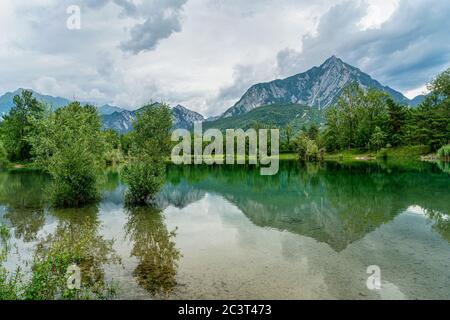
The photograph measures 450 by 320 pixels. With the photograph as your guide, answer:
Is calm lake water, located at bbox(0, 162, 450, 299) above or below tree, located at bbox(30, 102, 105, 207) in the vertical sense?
below

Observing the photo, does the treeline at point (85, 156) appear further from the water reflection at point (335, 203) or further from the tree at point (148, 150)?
the water reflection at point (335, 203)

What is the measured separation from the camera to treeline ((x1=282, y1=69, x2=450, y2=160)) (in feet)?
291

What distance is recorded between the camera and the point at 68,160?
2798cm

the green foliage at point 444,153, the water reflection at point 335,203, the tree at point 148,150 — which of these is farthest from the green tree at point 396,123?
the tree at point 148,150

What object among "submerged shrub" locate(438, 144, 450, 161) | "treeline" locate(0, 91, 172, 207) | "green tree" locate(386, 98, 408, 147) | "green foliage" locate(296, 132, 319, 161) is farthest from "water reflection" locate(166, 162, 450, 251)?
"green tree" locate(386, 98, 408, 147)

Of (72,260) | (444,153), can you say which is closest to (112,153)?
(72,260)

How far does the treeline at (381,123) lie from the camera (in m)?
88.6

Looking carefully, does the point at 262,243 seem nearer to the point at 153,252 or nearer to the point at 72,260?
the point at 153,252

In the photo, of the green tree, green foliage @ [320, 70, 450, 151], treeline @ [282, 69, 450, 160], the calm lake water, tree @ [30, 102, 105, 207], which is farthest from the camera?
the green tree

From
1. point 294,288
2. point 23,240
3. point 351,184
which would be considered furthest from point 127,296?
point 351,184

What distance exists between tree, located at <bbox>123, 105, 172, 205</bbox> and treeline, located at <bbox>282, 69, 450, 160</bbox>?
251 feet

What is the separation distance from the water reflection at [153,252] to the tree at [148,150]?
4.39 meters

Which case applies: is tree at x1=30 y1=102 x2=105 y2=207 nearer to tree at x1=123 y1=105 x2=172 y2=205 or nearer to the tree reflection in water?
tree at x1=123 y1=105 x2=172 y2=205
